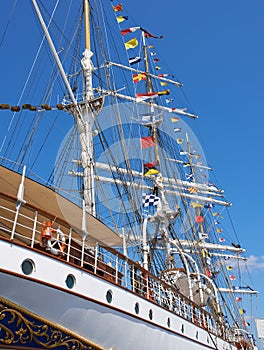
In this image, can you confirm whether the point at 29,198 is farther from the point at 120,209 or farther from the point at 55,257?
the point at 120,209

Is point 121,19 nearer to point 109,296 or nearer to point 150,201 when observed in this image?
point 150,201

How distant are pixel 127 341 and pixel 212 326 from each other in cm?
930

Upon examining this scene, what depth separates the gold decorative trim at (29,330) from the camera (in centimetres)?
602

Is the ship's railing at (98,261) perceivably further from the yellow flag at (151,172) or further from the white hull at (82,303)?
the yellow flag at (151,172)

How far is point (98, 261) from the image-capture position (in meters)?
9.07

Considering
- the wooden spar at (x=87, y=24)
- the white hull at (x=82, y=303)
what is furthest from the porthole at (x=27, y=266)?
the wooden spar at (x=87, y=24)

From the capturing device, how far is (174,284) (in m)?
16.1

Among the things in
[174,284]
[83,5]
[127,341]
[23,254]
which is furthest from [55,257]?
[83,5]

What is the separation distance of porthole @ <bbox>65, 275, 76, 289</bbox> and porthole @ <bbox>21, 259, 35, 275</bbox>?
0.84 metres

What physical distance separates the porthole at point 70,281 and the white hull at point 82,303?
0.08 m

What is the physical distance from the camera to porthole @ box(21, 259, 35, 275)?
6.54 meters

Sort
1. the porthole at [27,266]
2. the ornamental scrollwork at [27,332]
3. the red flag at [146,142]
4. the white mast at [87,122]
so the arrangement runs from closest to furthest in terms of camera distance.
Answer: the ornamental scrollwork at [27,332] → the porthole at [27,266] → the white mast at [87,122] → the red flag at [146,142]

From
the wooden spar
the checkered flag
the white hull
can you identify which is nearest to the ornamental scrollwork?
the white hull

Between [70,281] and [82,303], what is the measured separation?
0.47 meters
